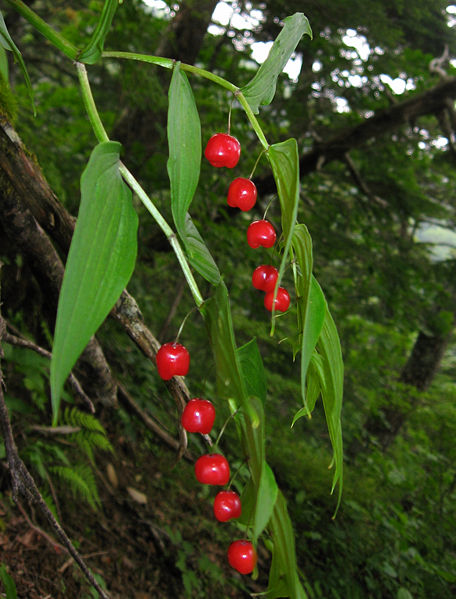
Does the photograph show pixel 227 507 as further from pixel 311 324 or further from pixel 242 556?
pixel 311 324

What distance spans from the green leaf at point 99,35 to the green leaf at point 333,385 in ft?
1.66

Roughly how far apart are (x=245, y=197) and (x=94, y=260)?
1.27ft

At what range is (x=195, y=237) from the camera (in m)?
0.69

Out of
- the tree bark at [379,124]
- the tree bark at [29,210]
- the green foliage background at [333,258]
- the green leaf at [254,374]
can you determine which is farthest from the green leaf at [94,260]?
the tree bark at [379,124]

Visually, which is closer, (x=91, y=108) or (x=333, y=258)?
(x=91, y=108)

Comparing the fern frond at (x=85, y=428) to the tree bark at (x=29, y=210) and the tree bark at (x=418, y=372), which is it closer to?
the tree bark at (x=29, y=210)

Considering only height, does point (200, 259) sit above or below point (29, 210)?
above

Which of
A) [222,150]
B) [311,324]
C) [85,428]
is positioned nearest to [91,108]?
[222,150]

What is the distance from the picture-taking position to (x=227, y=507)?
67 cm

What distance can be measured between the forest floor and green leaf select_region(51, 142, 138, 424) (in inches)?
60.8

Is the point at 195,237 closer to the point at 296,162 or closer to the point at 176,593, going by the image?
the point at 296,162

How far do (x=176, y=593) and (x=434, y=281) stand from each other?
3.27 meters

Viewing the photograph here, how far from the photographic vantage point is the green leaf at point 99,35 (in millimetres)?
657

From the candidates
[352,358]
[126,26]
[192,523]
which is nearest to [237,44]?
[126,26]
